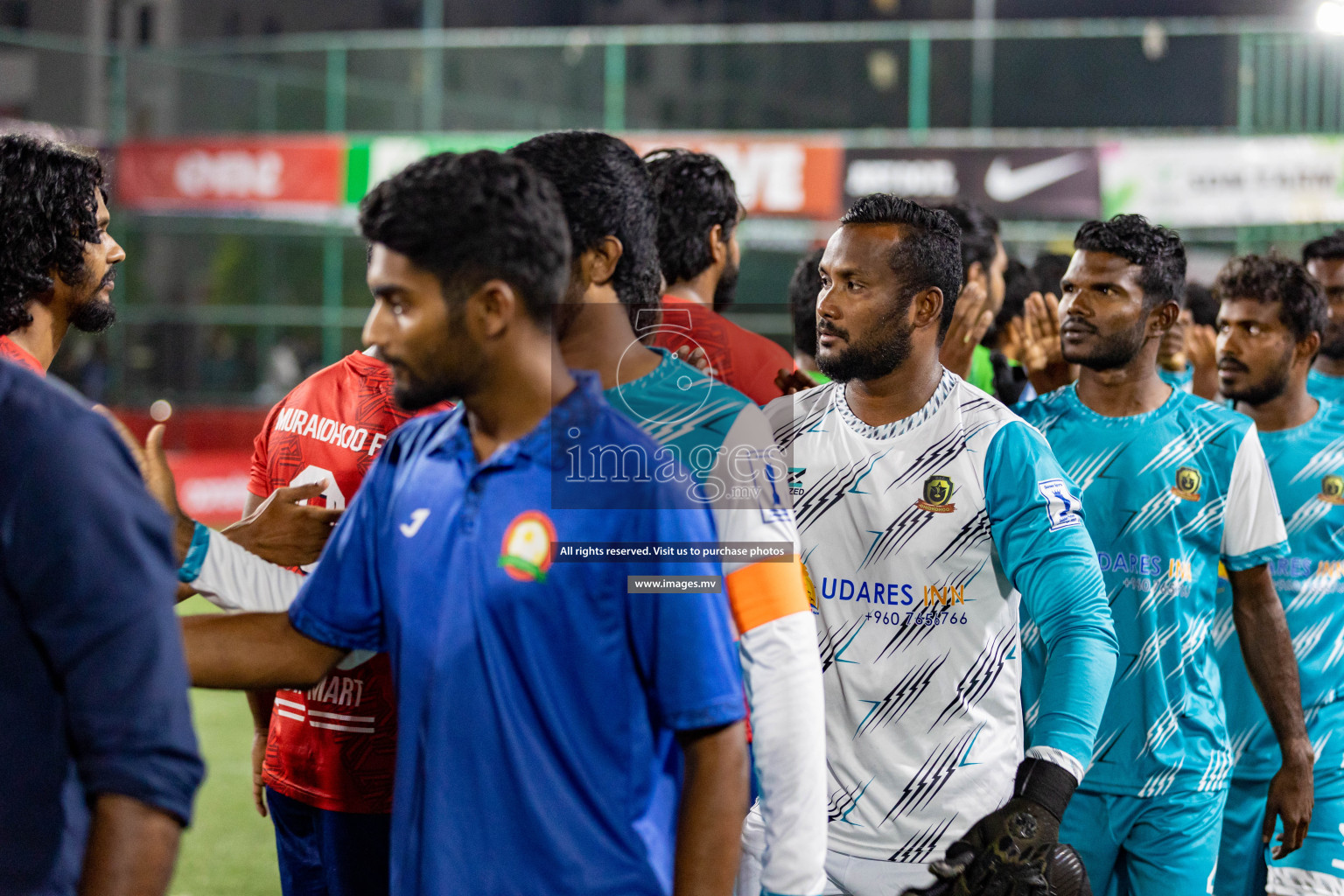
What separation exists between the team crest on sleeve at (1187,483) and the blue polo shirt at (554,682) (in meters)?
2.37

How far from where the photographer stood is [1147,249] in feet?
13.5

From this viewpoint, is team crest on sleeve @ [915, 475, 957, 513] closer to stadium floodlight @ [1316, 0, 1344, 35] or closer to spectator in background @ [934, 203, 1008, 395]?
spectator in background @ [934, 203, 1008, 395]

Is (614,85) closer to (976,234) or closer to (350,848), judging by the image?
(976,234)

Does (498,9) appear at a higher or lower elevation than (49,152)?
higher

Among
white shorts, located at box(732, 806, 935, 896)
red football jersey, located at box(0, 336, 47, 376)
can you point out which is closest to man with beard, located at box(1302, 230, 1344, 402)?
white shorts, located at box(732, 806, 935, 896)

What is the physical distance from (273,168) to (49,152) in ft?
46.5

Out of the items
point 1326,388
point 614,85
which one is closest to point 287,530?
point 1326,388

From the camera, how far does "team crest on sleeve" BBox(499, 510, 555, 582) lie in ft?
6.20

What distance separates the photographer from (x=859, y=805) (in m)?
2.96

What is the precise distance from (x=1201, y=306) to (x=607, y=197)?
4.57 m

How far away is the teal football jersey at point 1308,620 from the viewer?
4.47 m

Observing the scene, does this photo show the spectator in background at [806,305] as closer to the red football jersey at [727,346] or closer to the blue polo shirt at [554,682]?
the red football jersey at [727,346]

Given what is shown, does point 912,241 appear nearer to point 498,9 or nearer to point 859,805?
point 859,805

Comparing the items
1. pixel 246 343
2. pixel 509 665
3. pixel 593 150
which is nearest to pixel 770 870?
pixel 509 665
